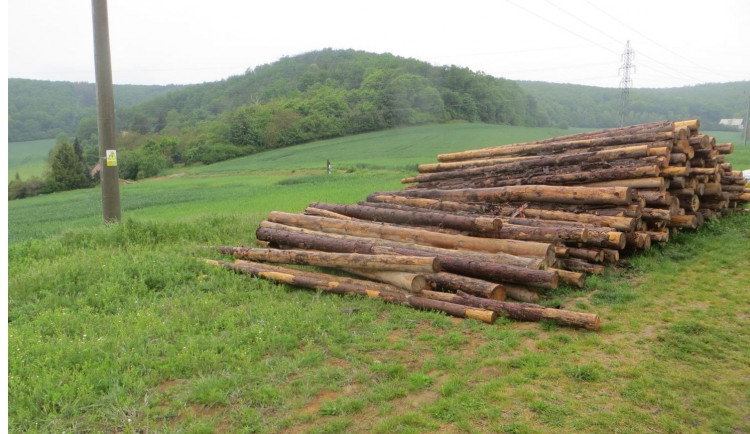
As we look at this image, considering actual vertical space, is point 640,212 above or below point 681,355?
above

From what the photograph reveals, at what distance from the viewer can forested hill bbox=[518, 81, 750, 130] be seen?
62.3 m

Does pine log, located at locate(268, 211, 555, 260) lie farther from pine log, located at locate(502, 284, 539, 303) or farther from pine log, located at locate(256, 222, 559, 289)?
pine log, located at locate(502, 284, 539, 303)

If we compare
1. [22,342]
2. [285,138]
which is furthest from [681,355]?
[285,138]

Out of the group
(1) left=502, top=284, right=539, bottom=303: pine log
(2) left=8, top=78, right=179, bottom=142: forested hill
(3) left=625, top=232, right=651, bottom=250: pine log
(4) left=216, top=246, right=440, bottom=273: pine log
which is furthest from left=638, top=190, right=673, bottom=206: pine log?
(2) left=8, top=78, right=179, bottom=142: forested hill

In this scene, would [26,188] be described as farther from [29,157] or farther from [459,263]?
[459,263]

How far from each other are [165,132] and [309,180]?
4684cm

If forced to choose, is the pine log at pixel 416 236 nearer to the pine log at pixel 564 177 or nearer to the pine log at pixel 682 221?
the pine log at pixel 564 177

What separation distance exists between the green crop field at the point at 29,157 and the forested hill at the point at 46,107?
3.11 feet

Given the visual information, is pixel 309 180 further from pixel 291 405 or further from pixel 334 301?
pixel 291 405

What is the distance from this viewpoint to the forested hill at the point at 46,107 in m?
58.3

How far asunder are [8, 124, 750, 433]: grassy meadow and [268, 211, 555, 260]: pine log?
28.0 inches

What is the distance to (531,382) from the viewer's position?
4312 mm

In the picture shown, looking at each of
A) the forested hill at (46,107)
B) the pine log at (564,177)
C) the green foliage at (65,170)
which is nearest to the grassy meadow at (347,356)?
the pine log at (564,177)

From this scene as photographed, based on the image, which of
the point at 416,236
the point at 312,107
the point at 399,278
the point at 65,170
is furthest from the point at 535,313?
the point at 312,107
